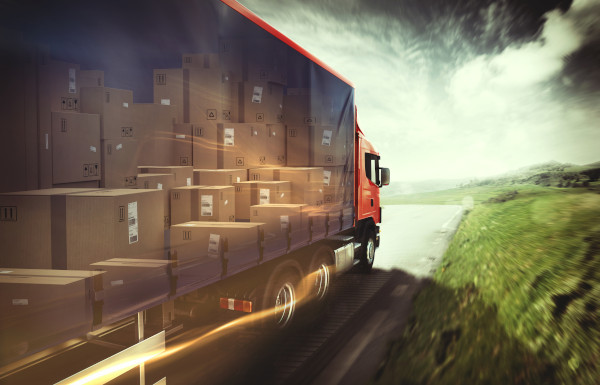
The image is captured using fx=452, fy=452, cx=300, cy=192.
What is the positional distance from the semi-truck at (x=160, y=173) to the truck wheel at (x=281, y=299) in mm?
25

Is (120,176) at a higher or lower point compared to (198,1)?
lower

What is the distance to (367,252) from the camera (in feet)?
31.0

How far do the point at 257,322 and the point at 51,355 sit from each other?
2599 millimetres

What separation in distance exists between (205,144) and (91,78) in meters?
1.81

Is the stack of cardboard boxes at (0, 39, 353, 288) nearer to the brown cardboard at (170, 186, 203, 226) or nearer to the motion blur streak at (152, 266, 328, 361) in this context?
the brown cardboard at (170, 186, 203, 226)

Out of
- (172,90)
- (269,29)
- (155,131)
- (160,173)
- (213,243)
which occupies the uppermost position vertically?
(269,29)

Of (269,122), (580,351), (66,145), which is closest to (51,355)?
(66,145)

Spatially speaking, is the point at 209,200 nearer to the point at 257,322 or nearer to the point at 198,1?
the point at 257,322

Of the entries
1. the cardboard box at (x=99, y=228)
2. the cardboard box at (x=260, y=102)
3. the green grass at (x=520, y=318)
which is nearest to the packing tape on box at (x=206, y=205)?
the cardboard box at (x=99, y=228)

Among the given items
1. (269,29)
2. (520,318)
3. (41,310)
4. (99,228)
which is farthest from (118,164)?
(520,318)

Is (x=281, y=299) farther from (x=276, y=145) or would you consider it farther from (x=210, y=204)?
(x=276, y=145)

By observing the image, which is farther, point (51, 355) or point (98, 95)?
point (98, 95)

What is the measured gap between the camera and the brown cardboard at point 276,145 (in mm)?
6547

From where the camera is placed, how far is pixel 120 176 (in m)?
5.12
